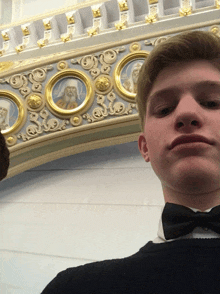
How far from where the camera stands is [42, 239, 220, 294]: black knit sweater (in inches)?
22.9

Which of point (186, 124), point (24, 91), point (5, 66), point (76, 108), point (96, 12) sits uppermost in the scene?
point (96, 12)

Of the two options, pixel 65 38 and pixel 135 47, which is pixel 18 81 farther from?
pixel 135 47

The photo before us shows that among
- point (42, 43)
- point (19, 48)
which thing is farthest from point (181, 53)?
point (19, 48)

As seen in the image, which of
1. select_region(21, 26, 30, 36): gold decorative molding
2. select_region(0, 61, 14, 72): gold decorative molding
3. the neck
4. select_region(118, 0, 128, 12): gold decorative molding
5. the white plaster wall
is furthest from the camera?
select_region(21, 26, 30, 36): gold decorative molding

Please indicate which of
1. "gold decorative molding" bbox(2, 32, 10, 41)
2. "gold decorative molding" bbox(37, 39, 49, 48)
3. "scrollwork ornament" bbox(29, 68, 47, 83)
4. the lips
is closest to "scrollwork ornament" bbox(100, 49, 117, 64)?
"scrollwork ornament" bbox(29, 68, 47, 83)

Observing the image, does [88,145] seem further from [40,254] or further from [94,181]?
[40,254]

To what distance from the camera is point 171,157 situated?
676 mm

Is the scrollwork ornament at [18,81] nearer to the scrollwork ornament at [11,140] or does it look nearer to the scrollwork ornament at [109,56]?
the scrollwork ornament at [11,140]

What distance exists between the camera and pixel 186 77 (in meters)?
0.73

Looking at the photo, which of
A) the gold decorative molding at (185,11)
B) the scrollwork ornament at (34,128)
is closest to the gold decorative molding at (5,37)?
the scrollwork ornament at (34,128)

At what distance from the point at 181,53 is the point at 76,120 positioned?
110cm

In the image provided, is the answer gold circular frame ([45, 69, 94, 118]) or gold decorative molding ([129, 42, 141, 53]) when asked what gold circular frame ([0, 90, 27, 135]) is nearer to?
gold circular frame ([45, 69, 94, 118])

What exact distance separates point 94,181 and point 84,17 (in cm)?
158

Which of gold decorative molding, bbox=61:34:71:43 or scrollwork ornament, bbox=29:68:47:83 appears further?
gold decorative molding, bbox=61:34:71:43
